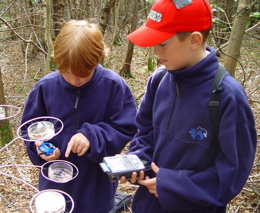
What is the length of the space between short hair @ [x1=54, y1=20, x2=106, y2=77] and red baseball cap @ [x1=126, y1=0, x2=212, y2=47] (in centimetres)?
37

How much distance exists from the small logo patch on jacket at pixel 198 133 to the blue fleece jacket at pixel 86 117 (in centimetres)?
58

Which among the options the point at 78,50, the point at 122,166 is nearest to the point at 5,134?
the point at 78,50

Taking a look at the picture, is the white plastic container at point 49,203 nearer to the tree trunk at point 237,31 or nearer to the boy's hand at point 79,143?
the boy's hand at point 79,143

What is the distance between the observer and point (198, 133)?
1.43 meters

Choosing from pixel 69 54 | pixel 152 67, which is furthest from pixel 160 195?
pixel 152 67

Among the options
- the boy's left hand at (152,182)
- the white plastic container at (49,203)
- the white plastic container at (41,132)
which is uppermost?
the white plastic container at (41,132)

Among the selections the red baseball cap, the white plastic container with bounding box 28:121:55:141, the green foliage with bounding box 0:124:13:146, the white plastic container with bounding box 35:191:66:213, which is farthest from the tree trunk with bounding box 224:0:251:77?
the green foliage with bounding box 0:124:13:146

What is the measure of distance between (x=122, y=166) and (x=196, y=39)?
794 millimetres

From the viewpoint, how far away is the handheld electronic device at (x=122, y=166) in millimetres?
1417

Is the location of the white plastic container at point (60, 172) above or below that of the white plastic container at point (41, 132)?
below

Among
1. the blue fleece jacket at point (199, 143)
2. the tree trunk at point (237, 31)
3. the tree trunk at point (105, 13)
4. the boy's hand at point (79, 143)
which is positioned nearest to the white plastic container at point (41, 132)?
the boy's hand at point (79, 143)

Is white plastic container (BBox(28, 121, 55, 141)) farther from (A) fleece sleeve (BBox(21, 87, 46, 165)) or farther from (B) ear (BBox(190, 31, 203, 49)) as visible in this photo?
(B) ear (BBox(190, 31, 203, 49))

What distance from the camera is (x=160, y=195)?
147 centimetres

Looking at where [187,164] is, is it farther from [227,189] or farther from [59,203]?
[59,203]
